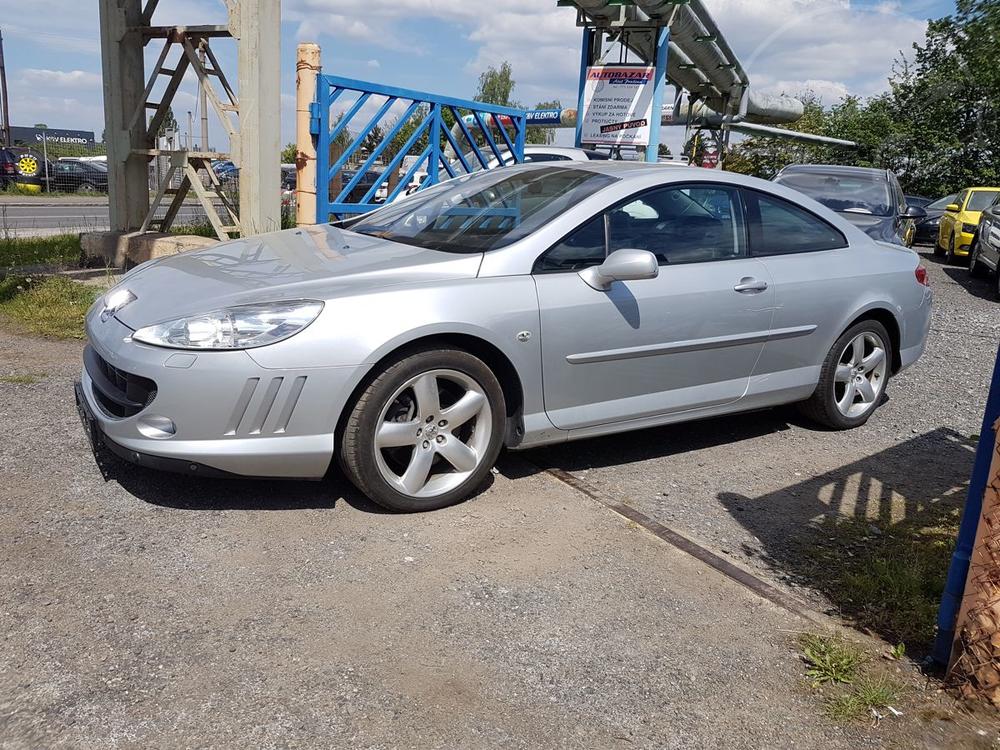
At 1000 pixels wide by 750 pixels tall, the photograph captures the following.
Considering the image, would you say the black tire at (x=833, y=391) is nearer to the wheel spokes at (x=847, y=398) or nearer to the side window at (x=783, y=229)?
the wheel spokes at (x=847, y=398)

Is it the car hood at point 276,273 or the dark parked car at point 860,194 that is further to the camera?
the dark parked car at point 860,194

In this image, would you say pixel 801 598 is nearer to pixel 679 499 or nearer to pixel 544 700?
pixel 679 499

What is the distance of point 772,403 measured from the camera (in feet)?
16.4

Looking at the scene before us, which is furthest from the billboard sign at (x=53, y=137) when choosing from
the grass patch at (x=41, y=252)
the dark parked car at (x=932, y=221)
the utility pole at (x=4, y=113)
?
the dark parked car at (x=932, y=221)

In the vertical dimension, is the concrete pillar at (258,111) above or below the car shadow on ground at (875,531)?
above

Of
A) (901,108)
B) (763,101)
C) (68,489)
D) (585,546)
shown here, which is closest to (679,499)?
(585,546)

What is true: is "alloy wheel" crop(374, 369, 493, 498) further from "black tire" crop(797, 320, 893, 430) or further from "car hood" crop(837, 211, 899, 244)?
"car hood" crop(837, 211, 899, 244)

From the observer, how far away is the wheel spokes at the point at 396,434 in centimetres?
363

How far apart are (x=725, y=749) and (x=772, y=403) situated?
9.37 ft

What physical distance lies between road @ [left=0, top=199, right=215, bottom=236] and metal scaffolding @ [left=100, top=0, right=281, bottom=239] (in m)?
5.28

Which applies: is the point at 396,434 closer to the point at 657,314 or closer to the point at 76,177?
the point at 657,314

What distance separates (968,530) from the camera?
9.10 ft

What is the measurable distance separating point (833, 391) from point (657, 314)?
163cm

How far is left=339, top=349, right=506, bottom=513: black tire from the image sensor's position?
3.55m
